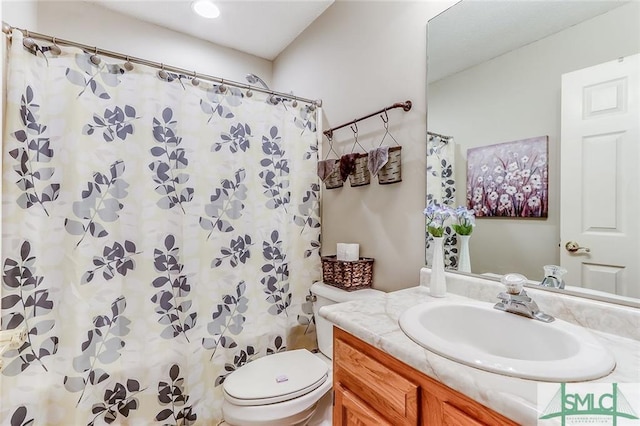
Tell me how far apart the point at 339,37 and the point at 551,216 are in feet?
4.99

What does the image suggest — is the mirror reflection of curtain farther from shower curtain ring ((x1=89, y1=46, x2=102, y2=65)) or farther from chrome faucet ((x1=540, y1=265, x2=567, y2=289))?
shower curtain ring ((x1=89, y1=46, x2=102, y2=65))

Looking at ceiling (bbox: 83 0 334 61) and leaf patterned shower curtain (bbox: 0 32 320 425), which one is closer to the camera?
leaf patterned shower curtain (bbox: 0 32 320 425)

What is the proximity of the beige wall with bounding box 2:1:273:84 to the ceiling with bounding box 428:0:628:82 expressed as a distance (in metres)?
1.63

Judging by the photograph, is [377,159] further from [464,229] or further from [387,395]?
[387,395]

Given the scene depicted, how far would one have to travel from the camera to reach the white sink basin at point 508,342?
58 cm

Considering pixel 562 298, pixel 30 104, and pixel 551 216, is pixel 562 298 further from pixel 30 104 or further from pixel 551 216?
pixel 30 104

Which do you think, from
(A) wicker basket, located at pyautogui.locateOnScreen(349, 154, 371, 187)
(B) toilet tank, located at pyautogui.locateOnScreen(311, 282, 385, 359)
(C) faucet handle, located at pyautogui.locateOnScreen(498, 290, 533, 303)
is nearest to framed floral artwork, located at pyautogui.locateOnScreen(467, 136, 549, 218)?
(C) faucet handle, located at pyautogui.locateOnScreen(498, 290, 533, 303)

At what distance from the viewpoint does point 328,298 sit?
63.5 inches

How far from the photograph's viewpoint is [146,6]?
1866mm

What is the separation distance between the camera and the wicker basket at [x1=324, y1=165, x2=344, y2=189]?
1.77m

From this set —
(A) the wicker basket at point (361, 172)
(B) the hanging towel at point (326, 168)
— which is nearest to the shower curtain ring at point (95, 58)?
(B) the hanging towel at point (326, 168)

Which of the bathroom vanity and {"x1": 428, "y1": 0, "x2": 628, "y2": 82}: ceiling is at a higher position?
{"x1": 428, "y1": 0, "x2": 628, "y2": 82}: ceiling

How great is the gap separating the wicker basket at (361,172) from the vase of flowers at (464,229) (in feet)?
1.74

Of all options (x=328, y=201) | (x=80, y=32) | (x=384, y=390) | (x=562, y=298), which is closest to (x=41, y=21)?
(x=80, y=32)
